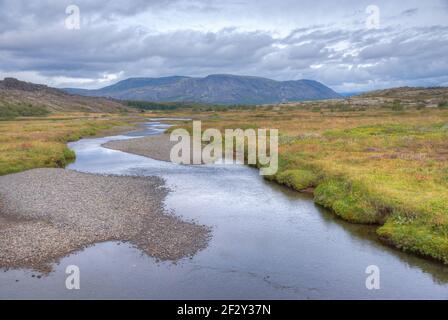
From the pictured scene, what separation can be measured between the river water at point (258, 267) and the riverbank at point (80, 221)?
105cm

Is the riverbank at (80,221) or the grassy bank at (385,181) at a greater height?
the grassy bank at (385,181)

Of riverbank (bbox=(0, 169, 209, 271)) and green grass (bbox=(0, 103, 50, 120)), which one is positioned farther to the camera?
green grass (bbox=(0, 103, 50, 120))

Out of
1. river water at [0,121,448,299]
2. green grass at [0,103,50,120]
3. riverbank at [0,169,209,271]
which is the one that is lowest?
river water at [0,121,448,299]

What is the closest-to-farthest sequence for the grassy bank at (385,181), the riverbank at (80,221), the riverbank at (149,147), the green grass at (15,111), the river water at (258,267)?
the river water at (258,267), the riverbank at (80,221), the grassy bank at (385,181), the riverbank at (149,147), the green grass at (15,111)

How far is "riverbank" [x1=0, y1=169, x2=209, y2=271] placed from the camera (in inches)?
957

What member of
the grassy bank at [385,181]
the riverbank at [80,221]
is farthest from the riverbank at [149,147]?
the riverbank at [80,221]

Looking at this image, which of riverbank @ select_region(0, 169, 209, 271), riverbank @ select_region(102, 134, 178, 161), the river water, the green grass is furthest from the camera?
the green grass

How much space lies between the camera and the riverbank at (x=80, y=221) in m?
24.3

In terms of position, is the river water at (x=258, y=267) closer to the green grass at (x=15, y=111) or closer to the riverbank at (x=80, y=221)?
the riverbank at (x=80, y=221)

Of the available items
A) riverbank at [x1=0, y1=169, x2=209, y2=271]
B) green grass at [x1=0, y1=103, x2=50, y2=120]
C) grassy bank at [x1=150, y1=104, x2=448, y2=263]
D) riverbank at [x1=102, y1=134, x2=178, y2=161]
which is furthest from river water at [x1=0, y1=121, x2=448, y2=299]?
green grass at [x1=0, y1=103, x2=50, y2=120]

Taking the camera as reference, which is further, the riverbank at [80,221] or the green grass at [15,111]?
the green grass at [15,111]

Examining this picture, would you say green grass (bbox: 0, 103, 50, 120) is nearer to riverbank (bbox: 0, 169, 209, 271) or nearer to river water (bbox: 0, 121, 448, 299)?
riverbank (bbox: 0, 169, 209, 271)

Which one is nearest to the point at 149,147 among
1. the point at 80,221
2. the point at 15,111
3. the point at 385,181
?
the point at 80,221

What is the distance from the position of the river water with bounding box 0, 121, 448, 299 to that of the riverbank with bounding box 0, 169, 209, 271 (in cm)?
105
